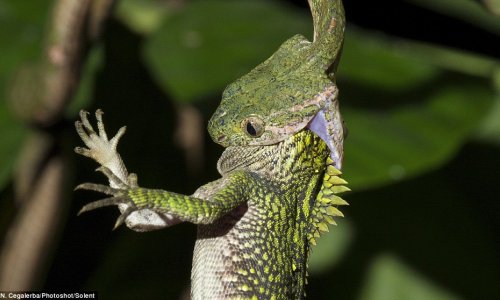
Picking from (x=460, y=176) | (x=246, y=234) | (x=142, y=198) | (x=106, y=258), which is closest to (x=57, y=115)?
(x=142, y=198)

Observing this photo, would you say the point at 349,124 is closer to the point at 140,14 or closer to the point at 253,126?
the point at 253,126

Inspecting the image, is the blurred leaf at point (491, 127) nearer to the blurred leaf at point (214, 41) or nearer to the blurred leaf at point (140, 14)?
the blurred leaf at point (214, 41)

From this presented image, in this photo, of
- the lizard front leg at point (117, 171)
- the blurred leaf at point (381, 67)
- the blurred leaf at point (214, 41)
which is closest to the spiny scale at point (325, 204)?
the lizard front leg at point (117, 171)

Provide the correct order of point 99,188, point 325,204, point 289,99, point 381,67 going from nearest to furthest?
point 99,188 < point 289,99 < point 325,204 < point 381,67

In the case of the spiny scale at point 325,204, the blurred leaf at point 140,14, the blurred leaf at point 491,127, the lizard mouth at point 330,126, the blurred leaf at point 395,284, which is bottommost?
the blurred leaf at point 395,284

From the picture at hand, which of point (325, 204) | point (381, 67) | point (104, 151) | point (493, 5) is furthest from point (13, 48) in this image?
point (493, 5)

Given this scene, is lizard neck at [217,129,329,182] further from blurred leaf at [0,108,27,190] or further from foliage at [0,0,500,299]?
blurred leaf at [0,108,27,190]

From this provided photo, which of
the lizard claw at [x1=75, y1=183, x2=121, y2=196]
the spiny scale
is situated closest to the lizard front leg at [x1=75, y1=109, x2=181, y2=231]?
the lizard claw at [x1=75, y1=183, x2=121, y2=196]
